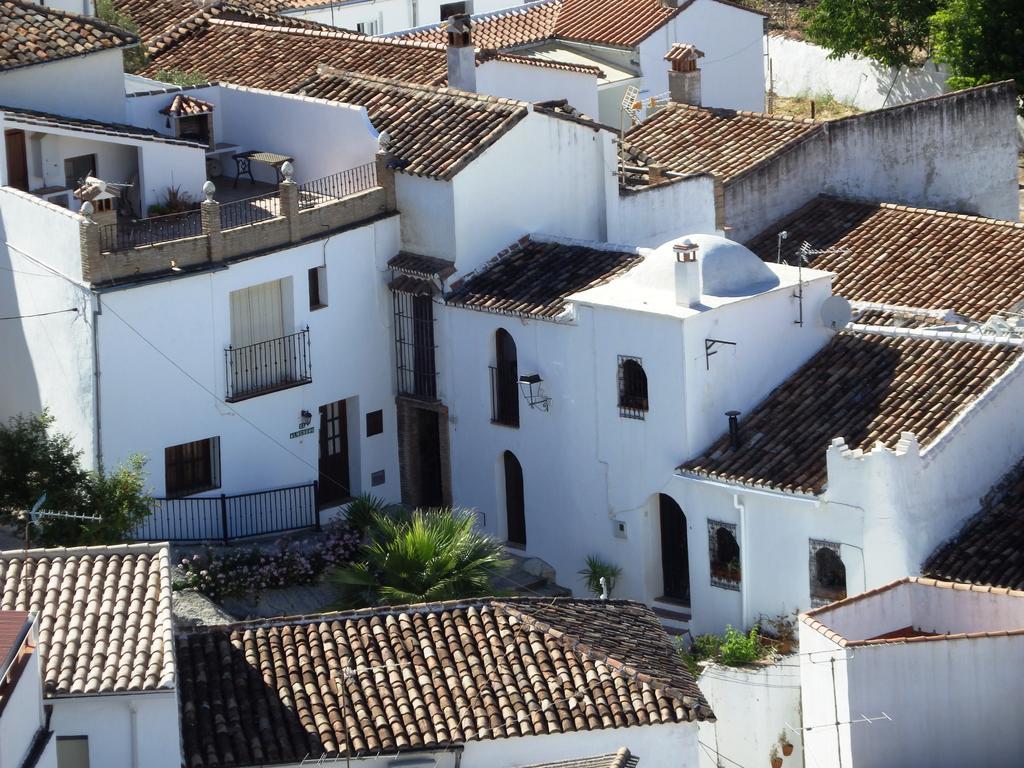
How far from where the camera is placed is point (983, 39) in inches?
2469

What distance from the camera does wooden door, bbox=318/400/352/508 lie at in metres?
45.3

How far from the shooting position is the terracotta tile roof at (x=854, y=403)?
131ft

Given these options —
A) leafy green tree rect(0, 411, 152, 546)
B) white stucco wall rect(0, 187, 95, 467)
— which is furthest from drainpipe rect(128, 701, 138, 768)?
white stucco wall rect(0, 187, 95, 467)

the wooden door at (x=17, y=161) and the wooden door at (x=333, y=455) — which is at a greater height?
the wooden door at (x=17, y=161)

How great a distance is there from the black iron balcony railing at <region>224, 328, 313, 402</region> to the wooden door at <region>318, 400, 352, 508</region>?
3.90ft

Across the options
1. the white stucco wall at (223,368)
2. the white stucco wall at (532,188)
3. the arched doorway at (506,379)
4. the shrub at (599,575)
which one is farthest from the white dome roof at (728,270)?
the white stucco wall at (223,368)

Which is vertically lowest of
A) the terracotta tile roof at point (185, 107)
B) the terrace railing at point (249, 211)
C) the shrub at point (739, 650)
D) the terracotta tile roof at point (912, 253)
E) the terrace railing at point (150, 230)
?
the shrub at point (739, 650)

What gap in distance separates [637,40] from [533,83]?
741 cm

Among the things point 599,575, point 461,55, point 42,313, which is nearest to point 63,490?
point 42,313

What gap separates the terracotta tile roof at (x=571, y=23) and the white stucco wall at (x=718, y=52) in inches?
11.6

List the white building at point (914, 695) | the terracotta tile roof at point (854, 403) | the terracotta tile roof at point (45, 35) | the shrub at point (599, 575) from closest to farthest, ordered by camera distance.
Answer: the white building at point (914, 695) → the terracotta tile roof at point (854, 403) → the shrub at point (599, 575) → the terracotta tile roof at point (45, 35)

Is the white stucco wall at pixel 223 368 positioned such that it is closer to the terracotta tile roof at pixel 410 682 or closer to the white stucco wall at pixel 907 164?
the white stucco wall at pixel 907 164

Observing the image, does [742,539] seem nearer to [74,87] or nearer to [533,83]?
[74,87]

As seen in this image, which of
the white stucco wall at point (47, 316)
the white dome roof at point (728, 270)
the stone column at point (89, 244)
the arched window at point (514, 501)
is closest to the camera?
the stone column at point (89, 244)
